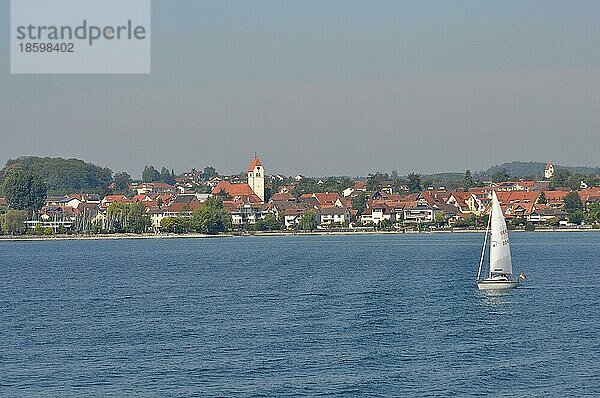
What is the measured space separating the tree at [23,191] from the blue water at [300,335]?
97204 mm

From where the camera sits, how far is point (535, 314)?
41.0 metres

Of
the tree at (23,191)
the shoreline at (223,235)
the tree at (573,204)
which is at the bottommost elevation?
the shoreline at (223,235)

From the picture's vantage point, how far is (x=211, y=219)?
144500 millimetres

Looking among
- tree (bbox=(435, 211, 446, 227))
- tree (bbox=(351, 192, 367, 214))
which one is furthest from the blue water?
tree (bbox=(351, 192, 367, 214))

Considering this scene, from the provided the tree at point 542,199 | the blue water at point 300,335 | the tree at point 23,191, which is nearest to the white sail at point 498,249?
the blue water at point 300,335

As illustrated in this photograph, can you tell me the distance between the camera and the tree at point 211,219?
144375 millimetres

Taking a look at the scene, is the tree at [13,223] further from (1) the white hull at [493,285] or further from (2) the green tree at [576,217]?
(1) the white hull at [493,285]

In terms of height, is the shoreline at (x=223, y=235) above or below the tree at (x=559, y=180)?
below

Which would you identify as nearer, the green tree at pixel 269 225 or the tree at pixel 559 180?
the green tree at pixel 269 225

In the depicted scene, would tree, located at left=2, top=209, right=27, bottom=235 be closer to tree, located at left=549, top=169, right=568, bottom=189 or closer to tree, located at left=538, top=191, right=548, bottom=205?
tree, located at left=538, top=191, right=548, bottom=205

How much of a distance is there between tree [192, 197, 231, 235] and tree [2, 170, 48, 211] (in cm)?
2779

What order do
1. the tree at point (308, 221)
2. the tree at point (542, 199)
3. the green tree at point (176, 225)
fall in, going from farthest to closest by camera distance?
the tree at point (542, 199) → the tree at point (308, 221) → the green tree at point (176, 225)

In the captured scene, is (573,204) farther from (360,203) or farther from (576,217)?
(360,203)

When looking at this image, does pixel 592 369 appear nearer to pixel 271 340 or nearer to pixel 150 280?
pixel 271 340
